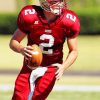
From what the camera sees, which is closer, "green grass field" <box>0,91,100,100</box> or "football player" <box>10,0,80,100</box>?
"football player" <box>10,0,80,100</box>

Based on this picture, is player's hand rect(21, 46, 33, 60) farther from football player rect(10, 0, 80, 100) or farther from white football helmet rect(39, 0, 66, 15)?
white football helmet rect(39, 0, 66, 15)

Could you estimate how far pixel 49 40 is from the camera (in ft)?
21.7

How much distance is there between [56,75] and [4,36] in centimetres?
1840

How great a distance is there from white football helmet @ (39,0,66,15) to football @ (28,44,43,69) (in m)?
0.43

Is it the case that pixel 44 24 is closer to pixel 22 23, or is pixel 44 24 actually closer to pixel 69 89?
pixel 22 23

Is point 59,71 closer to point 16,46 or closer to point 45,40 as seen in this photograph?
point 45,40

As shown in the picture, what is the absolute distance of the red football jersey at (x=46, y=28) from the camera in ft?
21.5

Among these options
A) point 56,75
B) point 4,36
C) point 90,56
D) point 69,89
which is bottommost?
point 4,36

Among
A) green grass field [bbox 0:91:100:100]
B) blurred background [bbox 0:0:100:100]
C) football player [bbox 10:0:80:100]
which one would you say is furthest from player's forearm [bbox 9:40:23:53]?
green grass field [bbox 0:91:100:100]

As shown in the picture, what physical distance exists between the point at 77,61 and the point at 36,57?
928 centimetres

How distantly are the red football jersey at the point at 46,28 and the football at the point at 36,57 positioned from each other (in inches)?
7.2

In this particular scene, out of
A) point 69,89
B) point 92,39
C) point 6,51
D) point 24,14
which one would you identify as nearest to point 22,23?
point 24,14

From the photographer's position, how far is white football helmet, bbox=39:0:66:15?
644 cm

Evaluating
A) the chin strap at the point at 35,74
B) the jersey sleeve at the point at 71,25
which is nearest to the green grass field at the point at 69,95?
the chin strap at the point at 35,74
